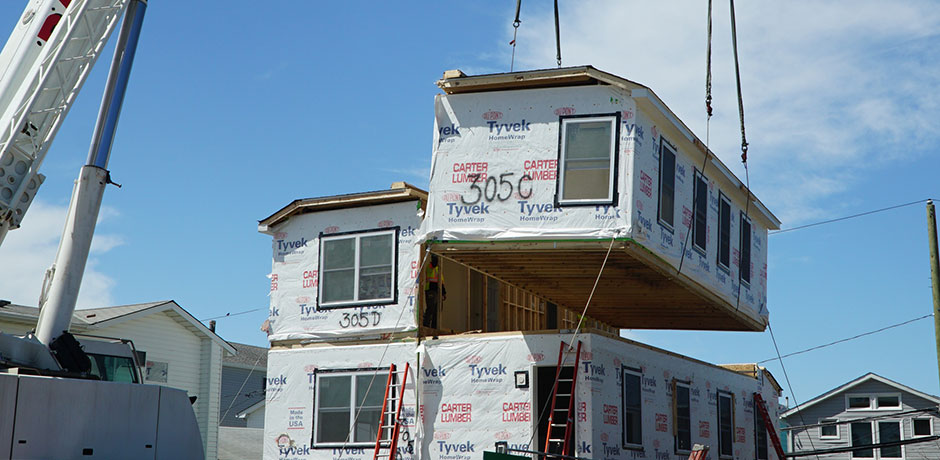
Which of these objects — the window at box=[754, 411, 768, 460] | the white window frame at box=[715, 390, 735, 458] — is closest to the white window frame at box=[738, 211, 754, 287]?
the white window frame at box=[715, 390, 735, 458]

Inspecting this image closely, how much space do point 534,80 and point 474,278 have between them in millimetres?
7574

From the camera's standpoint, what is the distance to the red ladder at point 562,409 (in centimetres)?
1784

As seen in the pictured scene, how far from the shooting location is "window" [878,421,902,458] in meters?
47.4

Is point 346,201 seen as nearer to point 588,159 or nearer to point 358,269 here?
point 358,269

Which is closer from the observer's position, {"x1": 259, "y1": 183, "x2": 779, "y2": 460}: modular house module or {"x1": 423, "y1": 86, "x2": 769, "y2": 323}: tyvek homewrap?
{"x1": 423, "y1": 86, "x2": 769, "y2": 323}: tyvek homewrap

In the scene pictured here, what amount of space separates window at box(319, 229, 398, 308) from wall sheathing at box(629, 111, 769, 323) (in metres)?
6.32

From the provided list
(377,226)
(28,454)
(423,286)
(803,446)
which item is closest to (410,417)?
(423,286)

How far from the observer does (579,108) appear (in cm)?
1723

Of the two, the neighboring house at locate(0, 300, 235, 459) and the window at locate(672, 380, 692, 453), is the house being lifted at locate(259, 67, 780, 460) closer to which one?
the window at locate(672, 380, 692, 453)

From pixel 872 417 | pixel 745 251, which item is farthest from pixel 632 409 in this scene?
pixel 872 417

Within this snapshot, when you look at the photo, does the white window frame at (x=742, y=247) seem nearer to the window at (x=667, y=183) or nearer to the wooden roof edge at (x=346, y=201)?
the window at (x=667, y=183)

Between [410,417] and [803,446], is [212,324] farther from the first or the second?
[803,446]

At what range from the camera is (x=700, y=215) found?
66.5 ft

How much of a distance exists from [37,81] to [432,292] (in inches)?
385
